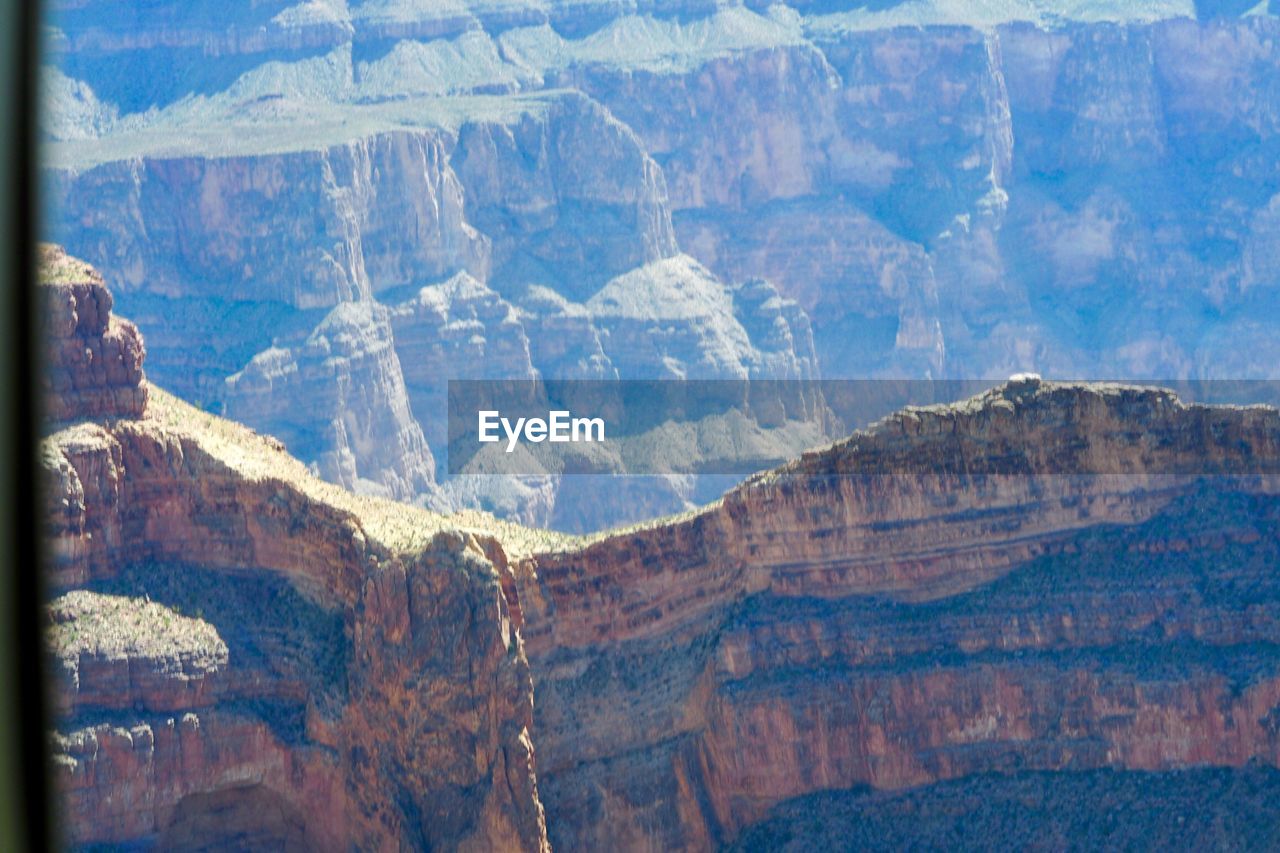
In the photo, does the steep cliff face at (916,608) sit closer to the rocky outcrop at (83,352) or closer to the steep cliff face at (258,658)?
the steep cliff face at (258,658)

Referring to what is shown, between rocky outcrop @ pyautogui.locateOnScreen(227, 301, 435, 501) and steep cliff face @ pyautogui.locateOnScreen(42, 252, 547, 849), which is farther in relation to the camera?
rocky outcrop @ pyautogui.locateOnScreen(227, 301, 435, 501)

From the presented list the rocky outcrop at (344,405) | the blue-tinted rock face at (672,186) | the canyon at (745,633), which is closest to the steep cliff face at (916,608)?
the canyon at (745,633)

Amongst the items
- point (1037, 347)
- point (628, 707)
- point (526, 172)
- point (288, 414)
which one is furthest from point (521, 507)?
point (628, 707)

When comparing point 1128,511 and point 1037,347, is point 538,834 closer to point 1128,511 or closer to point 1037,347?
point 1128,511

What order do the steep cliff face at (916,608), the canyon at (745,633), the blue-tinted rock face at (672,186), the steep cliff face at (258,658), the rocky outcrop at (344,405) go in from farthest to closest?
1. the blue-tinted rock face at (672,186)
2. the rocky outcrop at (344,405)
3. the steep cliff face at (916,608)
4. the canyon at (745,633)
5. the steep cliff face at (258,658)

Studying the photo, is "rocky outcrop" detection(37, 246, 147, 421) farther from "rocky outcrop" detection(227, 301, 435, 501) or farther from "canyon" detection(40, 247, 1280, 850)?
"rocky outcrop" detection(227, 301, 435, 501)

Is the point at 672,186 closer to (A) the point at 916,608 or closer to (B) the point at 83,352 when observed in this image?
(A) the point at 916,608

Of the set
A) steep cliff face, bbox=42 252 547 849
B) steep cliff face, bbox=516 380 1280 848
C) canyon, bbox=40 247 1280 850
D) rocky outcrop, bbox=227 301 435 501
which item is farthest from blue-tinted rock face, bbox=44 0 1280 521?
steep cliff face, bbox=516 380 1280 848
